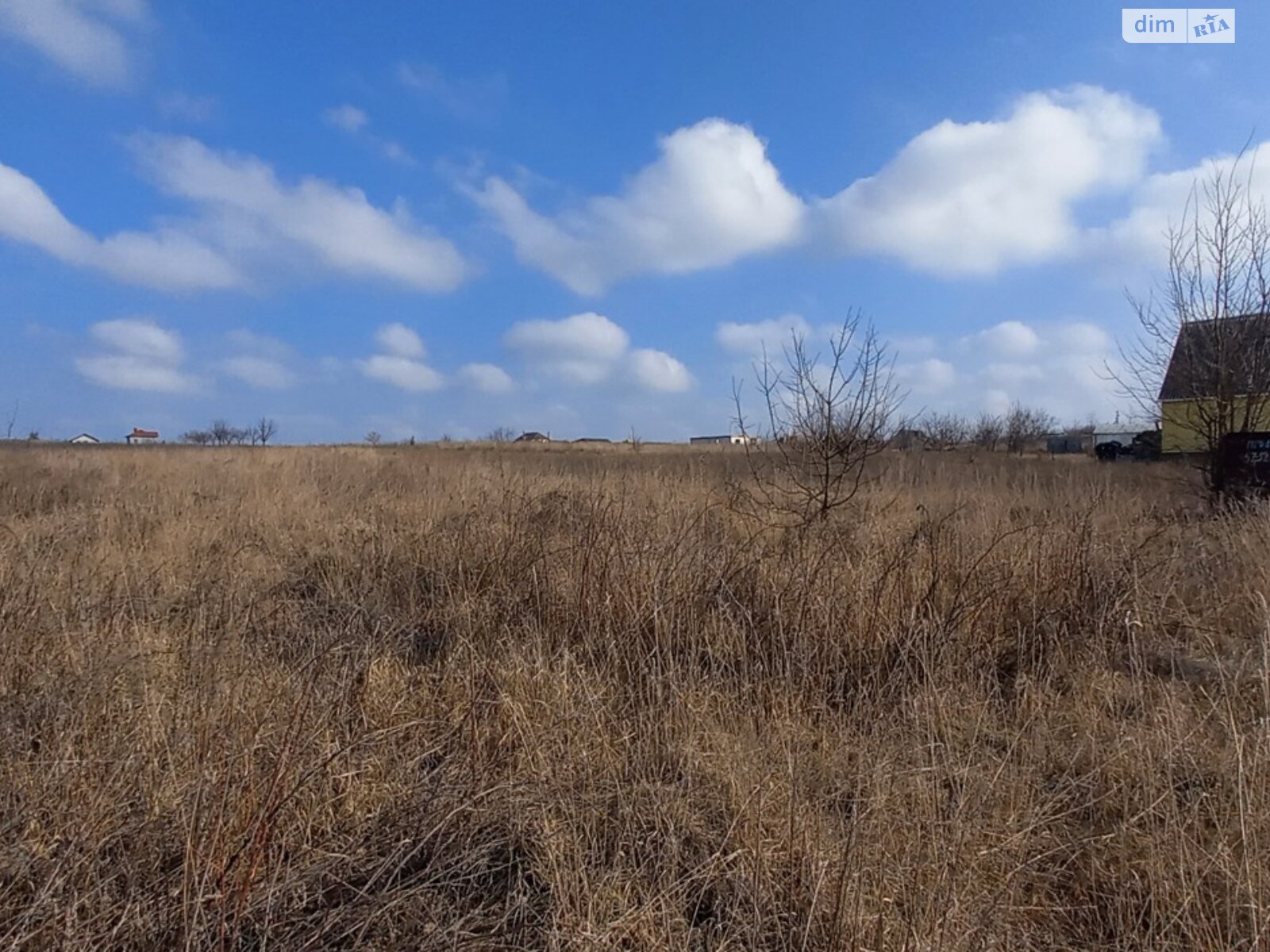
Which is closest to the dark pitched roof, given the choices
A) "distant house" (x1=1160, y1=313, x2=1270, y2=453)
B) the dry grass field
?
"distant house" (x1=1160, y1=313, x2=1270, y2=453)

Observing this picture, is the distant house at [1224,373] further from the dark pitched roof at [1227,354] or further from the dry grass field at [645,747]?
the dry grass field at [645,747]

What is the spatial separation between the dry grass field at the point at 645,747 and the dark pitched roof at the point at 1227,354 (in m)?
4.89

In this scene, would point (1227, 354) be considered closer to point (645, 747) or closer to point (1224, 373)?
point (1224, 373)

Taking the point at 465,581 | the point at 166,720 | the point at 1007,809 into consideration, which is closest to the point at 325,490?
the point at 465,581

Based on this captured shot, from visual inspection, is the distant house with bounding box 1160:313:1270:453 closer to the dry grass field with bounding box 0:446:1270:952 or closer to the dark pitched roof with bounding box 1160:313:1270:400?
the dark pitched roof with bounding box 1160:313:1270:400

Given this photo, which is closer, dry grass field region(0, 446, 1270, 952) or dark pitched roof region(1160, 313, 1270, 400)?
dry grass field region(0, 446, 1270, 952)

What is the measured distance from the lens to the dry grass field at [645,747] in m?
1.81

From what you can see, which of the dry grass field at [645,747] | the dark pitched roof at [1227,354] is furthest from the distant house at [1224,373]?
the dry grass field at [645,747]

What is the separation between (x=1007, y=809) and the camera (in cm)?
236

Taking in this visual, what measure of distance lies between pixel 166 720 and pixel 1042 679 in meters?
3.96

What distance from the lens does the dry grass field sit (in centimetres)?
181

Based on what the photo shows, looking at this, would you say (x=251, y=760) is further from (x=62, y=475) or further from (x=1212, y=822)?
(x=62, y=475)

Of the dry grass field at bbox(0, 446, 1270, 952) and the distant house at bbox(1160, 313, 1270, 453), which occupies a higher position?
the distant house at bbox(1160, 313, 1270, 453)

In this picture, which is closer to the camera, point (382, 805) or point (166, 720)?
point (382, 805)
